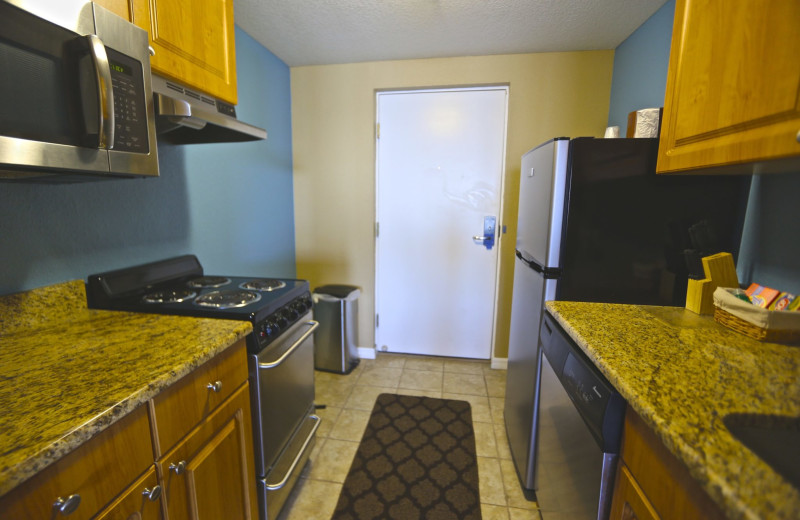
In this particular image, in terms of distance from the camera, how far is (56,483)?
57 centimetres

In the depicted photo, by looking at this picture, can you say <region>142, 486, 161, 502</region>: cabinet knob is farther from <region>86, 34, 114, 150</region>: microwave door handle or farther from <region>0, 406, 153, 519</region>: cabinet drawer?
<region>86, 34, 114, 150</region>: microwave door handle

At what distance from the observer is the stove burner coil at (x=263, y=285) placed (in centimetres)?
152

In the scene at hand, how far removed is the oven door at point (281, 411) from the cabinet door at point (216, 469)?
42 millimetres

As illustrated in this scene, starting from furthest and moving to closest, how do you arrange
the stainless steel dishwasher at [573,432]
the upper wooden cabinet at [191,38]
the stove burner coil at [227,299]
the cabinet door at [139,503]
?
1. the stove burner coil at [227,299]
2. the upper wooden cabinet at [191,38]
3. the stainless steel dishwasher at [573,432]
4. the cabinet door at [139,503]

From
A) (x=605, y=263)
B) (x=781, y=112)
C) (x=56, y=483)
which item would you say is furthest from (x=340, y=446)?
(x=781, y=112)

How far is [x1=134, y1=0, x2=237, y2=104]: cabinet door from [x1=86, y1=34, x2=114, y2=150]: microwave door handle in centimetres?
31

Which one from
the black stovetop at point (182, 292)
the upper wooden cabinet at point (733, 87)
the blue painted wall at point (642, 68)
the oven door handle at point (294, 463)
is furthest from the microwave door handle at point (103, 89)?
the blue painted wall at point (642, 68)

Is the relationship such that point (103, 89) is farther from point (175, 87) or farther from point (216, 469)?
point (216, 469)

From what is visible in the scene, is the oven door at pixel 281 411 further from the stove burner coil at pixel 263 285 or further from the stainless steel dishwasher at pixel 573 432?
the stainless steel dishwasher at pixel 573 432

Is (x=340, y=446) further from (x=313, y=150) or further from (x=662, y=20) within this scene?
(x=662, y=20)

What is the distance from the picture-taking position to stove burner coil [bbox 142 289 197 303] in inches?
50.5

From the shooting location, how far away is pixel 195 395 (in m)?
0.92

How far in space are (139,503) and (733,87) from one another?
1.74m

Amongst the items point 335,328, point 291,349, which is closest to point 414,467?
point 291,349
